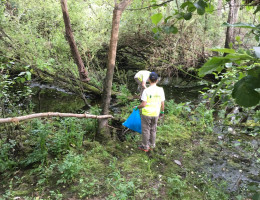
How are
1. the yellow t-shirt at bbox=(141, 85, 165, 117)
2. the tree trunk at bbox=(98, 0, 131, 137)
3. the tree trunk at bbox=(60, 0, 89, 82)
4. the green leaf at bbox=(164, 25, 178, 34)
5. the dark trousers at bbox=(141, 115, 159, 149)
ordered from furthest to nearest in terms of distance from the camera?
the tree trunk at bbox=(60, 0, 89, 82) → the dark trousers at bbox=(141, 115, 159, 149) → the yellow t-shirt at bbox=(141, 85, 165, 117) → the tree trunk at bbox=(98, 0, 131, 137) → the green leaf at bbox=(164, 25, 178, 34)

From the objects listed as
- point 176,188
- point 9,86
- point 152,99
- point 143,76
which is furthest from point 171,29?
point 143,76

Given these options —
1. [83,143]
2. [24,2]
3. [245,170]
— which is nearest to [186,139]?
[245,170]

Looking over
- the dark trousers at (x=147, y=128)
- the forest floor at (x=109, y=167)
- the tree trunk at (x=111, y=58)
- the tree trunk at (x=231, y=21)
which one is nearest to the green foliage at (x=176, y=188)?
Answer: the forest floor at (x=109, y=167)

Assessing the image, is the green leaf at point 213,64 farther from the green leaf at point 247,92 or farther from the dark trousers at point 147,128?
the dark trousers at point 147,128

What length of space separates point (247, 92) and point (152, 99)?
3.59 metres

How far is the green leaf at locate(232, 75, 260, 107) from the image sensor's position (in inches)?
25.5

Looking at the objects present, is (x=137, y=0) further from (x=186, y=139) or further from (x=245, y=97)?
(x=245, y=97)

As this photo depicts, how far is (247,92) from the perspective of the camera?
2.15 feet

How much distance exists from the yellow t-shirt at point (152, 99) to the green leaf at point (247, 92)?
139 inches

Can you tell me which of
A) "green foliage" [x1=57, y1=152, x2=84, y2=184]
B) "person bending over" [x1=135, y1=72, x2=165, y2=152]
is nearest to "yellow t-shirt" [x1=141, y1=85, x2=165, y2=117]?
"person bending over" [x1=135, y1=72, x2=165, y2=152]

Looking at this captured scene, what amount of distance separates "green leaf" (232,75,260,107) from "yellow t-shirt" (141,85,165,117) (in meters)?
3.53

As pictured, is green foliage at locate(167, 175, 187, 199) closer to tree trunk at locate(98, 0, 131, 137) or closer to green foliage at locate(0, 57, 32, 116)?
tree trunk at locate(98, 0, 131, 137)

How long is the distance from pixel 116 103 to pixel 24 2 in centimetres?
542

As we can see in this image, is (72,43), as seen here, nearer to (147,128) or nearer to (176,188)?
(147,128)
